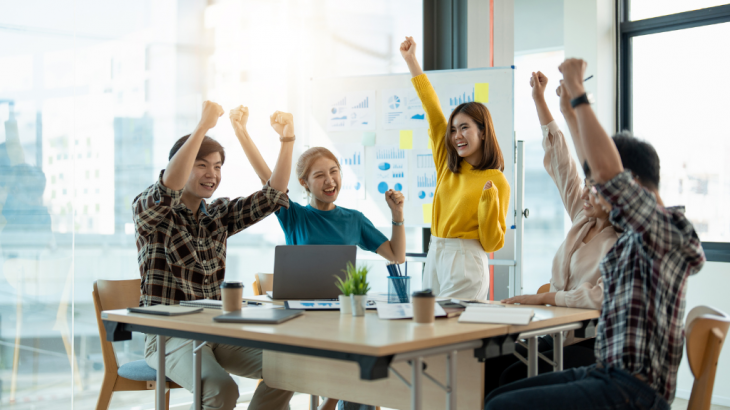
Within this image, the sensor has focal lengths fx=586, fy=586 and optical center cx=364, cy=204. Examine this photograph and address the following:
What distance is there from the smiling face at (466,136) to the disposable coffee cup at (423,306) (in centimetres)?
118

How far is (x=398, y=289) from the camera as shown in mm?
1882

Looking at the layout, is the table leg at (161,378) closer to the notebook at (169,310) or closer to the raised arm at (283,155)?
the notebook at (169,310)

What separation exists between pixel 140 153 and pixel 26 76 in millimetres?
669

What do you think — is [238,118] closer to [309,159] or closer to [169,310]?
[309,159]

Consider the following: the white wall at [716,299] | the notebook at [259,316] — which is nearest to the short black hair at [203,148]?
the notebook at [259,316]

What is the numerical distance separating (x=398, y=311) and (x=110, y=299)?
1245mm

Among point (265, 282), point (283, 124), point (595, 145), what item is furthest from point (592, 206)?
point (265, 282)

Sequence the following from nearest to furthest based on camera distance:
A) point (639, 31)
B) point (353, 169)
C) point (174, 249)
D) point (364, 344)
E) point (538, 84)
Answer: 1. point (364, 344)
2. point (174, 249)
3. point (538, 84)
4. point (353, 169)
5. point (639, 31)

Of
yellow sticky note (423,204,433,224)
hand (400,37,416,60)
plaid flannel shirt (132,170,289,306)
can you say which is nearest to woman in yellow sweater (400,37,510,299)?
hand (400,37,416,60)

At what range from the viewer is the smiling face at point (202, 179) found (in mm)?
2230

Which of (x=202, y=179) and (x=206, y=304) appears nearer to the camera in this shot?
(x=206, y=304)

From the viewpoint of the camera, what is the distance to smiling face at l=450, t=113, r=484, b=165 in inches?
100

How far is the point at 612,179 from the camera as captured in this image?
136 cm

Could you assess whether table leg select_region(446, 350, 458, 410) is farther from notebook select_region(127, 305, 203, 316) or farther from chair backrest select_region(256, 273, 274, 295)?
chair backrest select_region(256, 273, 274, 295)
